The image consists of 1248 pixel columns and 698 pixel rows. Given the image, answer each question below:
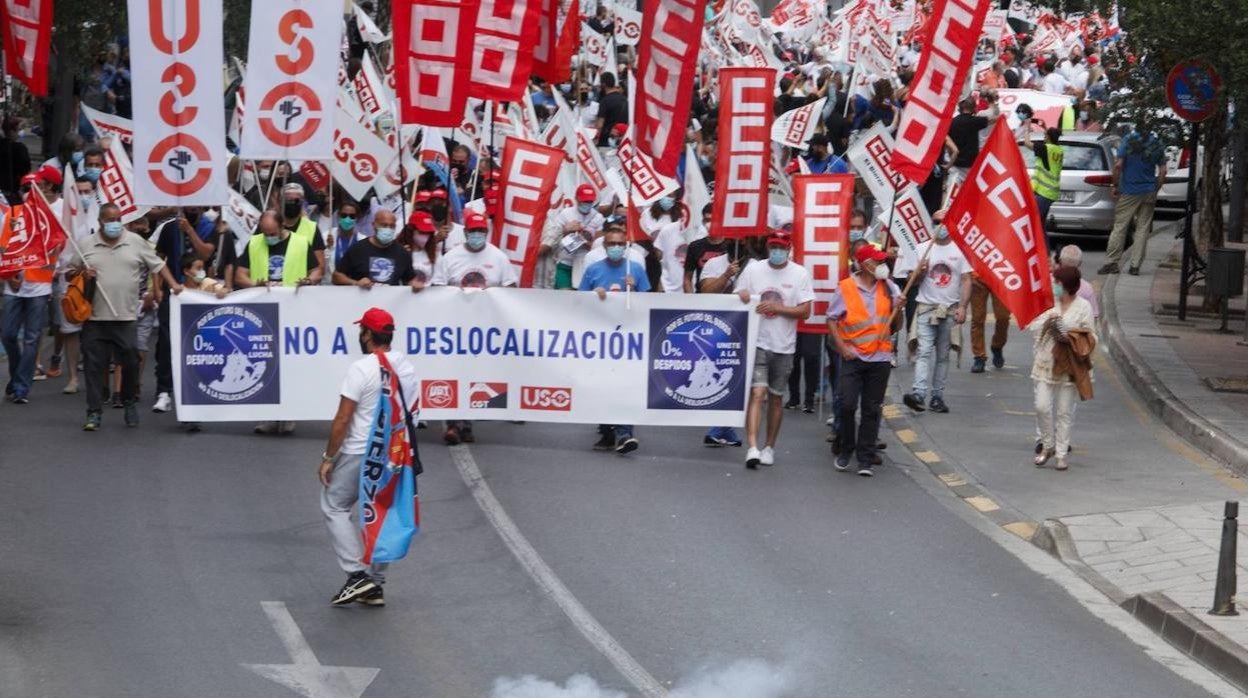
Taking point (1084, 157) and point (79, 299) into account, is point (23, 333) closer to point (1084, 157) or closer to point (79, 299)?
point (79, 299)

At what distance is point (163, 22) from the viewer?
1512 cm

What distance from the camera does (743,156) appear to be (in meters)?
16.3

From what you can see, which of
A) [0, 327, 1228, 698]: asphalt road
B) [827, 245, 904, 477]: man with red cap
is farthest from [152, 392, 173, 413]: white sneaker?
[827, 245, 904, 477]: man with red cap

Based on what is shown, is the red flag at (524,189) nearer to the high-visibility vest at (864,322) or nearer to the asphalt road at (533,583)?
the asphalt road at (533,583)

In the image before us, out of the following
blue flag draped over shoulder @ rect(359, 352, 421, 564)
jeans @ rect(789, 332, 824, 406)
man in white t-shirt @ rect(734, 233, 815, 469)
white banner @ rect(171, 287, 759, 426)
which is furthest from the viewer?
jeans @ rect(789, 332, 824, 406)

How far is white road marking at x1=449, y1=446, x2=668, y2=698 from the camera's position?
9.70 metres

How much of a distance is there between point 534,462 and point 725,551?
9.82ft

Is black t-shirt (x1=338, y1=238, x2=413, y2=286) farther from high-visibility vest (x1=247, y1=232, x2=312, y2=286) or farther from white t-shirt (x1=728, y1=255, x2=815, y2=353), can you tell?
white t-shirt (x1=728, y1=255, x2=815, y2=353)

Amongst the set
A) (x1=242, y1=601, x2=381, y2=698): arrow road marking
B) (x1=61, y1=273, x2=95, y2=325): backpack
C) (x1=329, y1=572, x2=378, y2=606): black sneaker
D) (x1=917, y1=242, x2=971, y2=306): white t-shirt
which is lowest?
(x1=242, y1=601, x2=381, y2=698): arrow road marking

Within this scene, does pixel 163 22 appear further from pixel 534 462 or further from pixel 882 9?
pixel 882 9

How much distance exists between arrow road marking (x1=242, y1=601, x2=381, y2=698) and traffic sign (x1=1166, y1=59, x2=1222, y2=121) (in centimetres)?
1168

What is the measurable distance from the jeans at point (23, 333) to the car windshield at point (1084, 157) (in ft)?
54.8

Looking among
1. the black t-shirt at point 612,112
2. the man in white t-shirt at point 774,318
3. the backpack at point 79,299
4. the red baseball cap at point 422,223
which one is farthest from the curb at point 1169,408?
the black t-shirt at point 612,112

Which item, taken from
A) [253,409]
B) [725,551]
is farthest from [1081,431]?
[253,409]
